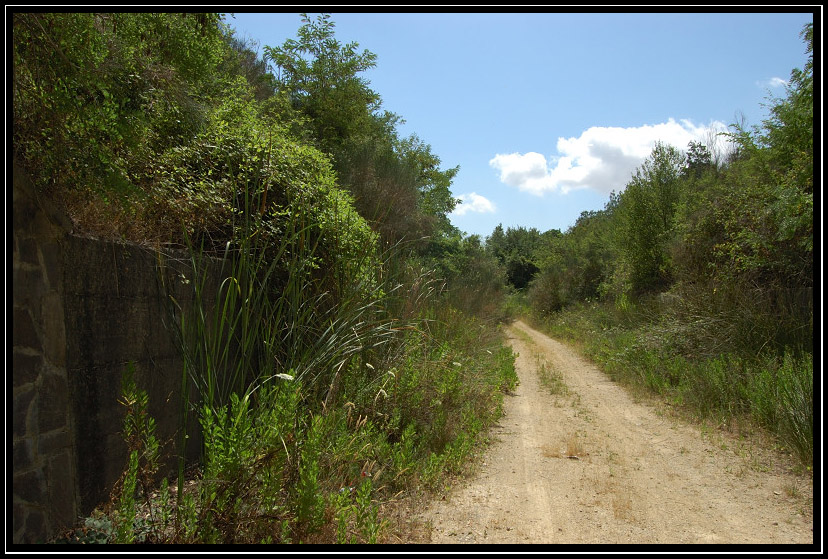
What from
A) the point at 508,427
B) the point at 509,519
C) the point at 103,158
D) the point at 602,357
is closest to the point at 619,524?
the point at 509,519

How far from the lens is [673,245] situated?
12.3m

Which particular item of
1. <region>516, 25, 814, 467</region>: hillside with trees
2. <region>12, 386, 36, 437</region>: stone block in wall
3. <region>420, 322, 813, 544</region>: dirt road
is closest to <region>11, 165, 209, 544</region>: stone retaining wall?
<region>12, 386, 36, 437</region>: stone block in wall

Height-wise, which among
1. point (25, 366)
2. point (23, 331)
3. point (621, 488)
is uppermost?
point (23, 331)

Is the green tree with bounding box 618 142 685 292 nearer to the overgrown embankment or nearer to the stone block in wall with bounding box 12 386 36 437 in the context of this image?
the overgrown embankment

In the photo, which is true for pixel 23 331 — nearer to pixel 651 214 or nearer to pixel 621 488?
pixel 621 488

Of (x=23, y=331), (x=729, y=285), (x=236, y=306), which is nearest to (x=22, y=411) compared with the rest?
(x=23, y=331)

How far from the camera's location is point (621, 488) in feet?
14.2

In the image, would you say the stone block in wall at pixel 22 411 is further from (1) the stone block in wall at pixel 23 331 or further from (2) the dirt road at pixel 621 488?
(2) the dirt road at pixel 621 488

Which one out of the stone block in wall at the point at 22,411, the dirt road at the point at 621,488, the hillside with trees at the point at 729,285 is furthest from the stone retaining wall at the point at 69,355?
the hillside with trees at the point at 729,285

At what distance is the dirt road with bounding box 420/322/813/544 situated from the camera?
3498 mm

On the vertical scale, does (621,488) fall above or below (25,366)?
below

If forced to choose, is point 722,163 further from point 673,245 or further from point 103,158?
point 103,158

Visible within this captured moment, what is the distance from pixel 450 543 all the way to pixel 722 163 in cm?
1545

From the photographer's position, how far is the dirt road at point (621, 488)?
11.5 ft
